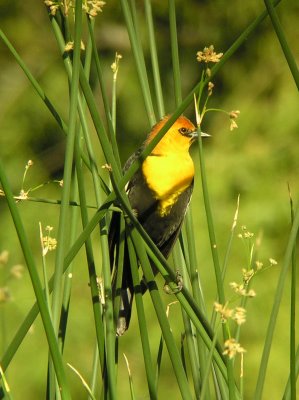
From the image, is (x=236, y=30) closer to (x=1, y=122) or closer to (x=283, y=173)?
(x=283, y=173)

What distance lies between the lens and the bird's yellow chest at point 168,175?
2.35 metres

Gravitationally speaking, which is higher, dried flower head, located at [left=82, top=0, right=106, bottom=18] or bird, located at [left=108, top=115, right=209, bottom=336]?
bird, located at [left=108, top=115, right=209, bottom=336]

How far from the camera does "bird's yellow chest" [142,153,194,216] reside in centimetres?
235

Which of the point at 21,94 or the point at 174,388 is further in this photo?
the point at 21,94

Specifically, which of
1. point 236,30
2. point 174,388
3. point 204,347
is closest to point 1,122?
point 236,30

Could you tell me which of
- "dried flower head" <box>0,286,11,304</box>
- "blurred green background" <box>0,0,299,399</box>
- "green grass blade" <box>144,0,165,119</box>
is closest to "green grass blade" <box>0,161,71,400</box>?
"dried flower head" <box>0,286,11,304</box>

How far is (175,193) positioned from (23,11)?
7.38 feet

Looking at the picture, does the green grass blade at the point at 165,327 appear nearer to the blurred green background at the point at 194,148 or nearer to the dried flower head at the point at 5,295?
the dried flower head at the point at 5,295

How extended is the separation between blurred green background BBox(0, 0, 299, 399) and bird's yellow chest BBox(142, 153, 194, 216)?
3.73 ft

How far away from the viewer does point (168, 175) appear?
2369mm

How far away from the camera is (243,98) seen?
4004mm

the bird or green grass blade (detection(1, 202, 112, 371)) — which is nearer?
green grass blade (detection(1, 202, 112, 371))

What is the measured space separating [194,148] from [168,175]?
1708mm

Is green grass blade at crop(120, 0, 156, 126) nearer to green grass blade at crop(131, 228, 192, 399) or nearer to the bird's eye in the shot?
green grass blade at crop(131, 228, 192, 399)
